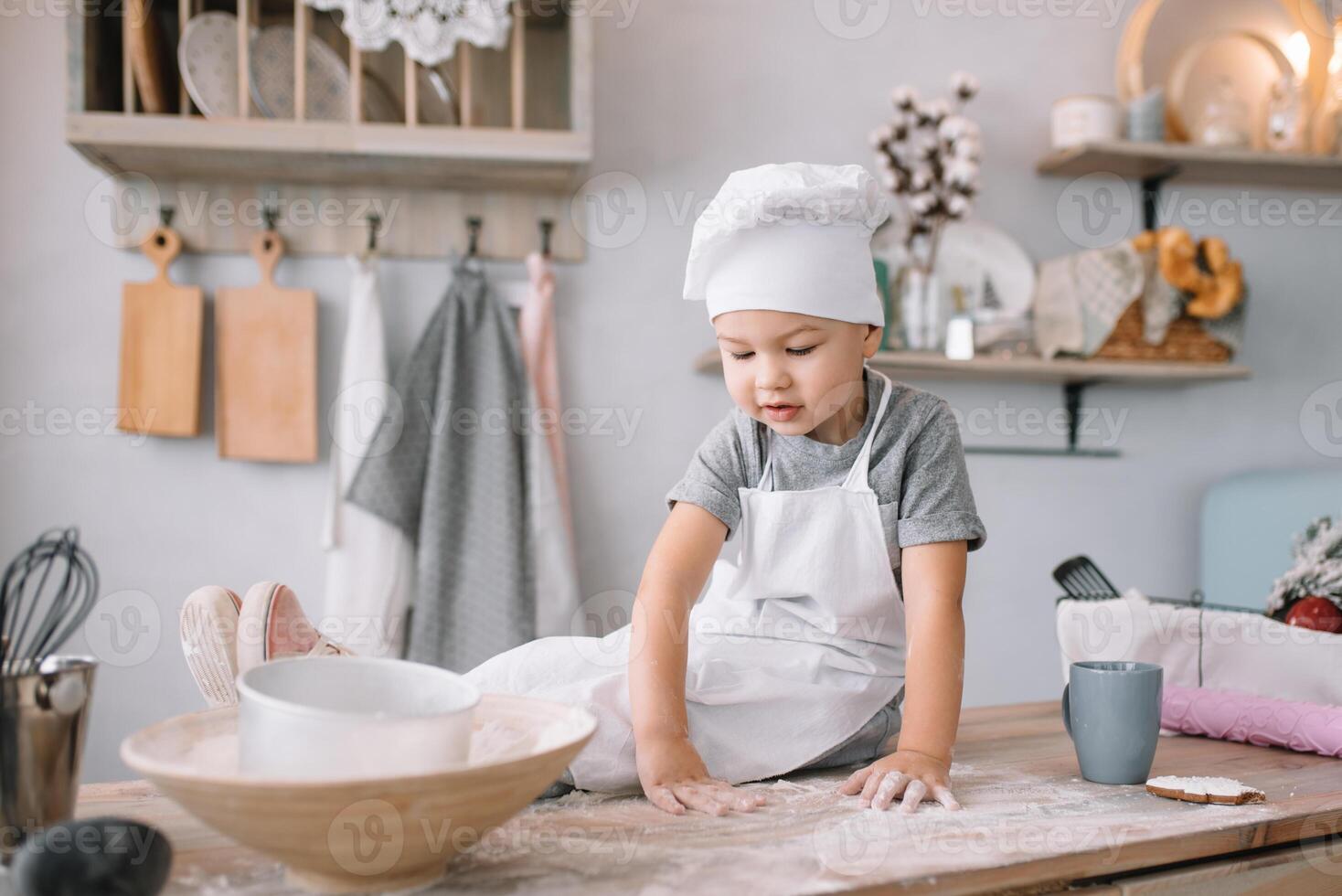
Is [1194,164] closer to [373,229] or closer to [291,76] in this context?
[373,229]

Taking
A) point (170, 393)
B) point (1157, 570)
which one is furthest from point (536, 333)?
point (1157, 570)

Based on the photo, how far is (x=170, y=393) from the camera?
180 centimetres

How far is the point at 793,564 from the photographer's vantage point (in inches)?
41.5

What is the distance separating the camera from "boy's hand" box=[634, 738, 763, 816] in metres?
0.77

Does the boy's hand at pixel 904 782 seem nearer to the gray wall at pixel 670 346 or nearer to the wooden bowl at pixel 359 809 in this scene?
the wooden bowl at pixel 359 809

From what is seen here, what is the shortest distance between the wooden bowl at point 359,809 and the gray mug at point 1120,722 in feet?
1.46

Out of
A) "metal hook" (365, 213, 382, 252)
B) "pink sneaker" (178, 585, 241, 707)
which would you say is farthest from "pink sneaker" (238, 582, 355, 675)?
"metal hook" (365, 213, 382, 252)

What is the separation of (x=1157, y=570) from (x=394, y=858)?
6.51 ft

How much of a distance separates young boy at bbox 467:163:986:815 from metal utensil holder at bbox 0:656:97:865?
34 centimetres

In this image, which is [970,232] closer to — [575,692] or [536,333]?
[536,333]

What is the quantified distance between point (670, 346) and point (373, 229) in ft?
1.83

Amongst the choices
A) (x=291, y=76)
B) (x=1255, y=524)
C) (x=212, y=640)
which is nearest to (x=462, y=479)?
(x=291, y=76)

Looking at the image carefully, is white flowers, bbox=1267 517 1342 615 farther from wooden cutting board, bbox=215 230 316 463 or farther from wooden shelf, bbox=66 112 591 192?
wooden cutting board, bbox=215 230 316 463

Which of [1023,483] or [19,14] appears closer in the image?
[19,14]
